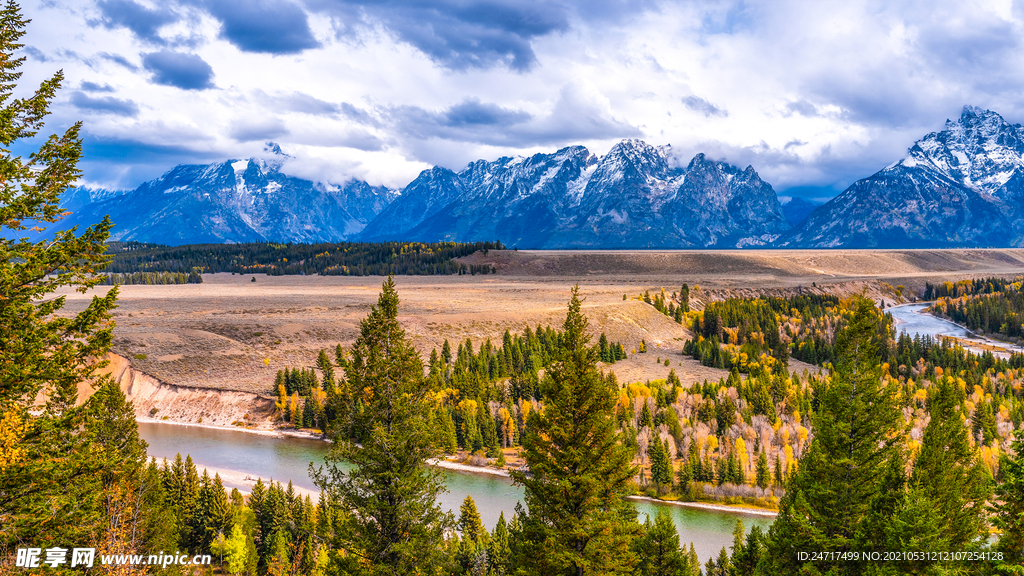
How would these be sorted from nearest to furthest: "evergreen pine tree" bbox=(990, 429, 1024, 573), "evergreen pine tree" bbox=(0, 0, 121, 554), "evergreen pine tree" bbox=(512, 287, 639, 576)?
1. "evergreen pine tree" bbox=(0, 0, 121, 554)
2. "evergreen pine tree" bbox=(990, 429, 1024, 573)
3. "evergreen pine tree" bbox=(512, 287, 639, 576)

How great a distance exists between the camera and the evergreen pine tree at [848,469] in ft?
67.1

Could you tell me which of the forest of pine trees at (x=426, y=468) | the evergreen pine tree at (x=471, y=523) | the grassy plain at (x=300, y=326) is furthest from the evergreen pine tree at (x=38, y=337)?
the grassy plain at (x=300, y=326)

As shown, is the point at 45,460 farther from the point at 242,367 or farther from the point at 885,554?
the point at 242,367

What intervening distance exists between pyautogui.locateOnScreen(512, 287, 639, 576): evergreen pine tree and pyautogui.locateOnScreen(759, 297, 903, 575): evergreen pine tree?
22.5ft

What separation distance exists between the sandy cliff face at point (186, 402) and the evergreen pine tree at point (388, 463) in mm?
72570

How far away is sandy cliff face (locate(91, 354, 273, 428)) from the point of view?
88.1m

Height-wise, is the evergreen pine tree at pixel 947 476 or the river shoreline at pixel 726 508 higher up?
the evergreen pine tree at pixel 947 476

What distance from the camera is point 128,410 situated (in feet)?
105

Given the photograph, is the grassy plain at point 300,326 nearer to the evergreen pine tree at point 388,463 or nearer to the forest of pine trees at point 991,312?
the forest of pine trees at point 991,312

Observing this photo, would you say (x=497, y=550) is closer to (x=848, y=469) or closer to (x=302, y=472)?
(x=848, y=469)

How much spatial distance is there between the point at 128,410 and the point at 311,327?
3274 inches

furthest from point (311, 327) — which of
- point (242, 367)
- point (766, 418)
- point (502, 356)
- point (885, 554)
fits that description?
point (885, 554)

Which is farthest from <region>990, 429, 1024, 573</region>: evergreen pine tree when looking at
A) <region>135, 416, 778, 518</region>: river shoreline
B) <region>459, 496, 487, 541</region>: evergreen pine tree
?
<region>459, 496, 487, 541</region>: evergreen pine tree

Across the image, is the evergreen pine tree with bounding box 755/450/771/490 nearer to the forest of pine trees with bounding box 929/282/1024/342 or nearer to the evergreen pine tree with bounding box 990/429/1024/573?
the evergreen pine tree with bounding box 990/429/1024/573
